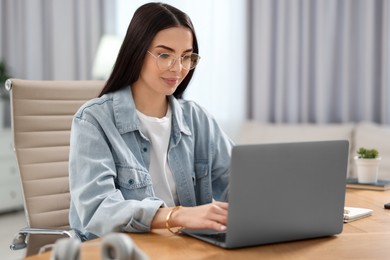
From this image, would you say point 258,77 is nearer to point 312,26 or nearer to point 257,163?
point 312,26

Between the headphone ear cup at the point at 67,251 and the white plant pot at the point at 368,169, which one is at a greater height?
the headphone ear cup at the point at 67,251

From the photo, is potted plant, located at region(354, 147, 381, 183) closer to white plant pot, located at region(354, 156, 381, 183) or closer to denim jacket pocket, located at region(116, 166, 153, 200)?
white plant pot, located at region(354, 156, 381, 183)

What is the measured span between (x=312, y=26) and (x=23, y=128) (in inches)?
94.9

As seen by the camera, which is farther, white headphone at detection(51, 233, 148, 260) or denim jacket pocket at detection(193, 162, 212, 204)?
denim jacket pocket at detection(193, 162, 212, 204)

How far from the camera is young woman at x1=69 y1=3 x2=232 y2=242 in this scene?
4.73ft

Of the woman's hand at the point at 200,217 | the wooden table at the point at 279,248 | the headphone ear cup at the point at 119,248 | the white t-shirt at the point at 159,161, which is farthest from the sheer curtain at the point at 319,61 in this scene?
the headphone ear cup at the point at 119,248

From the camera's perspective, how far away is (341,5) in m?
3.80

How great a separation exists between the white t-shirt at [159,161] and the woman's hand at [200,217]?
0.37 m

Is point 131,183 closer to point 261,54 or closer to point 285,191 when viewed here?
point 285,191

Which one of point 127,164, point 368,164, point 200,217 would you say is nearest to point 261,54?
point 368,164

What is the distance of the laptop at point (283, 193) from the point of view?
1.20 meters

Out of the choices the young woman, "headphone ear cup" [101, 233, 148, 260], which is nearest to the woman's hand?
the young woman

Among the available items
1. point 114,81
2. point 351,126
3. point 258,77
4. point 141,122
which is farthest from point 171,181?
point 258,77

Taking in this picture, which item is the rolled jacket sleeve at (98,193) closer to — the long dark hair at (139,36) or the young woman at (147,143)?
the young woman at (147,143)
